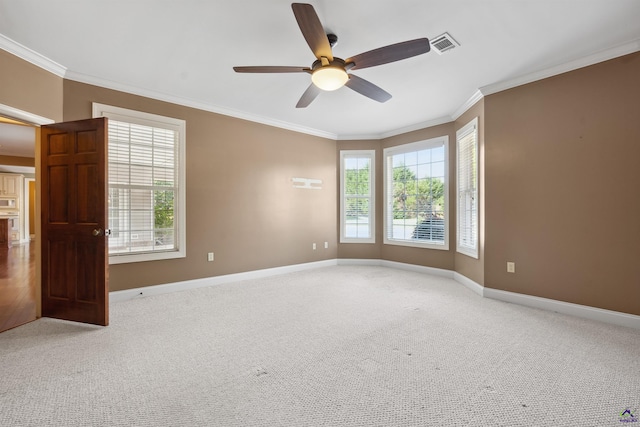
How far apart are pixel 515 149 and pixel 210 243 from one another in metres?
4.33

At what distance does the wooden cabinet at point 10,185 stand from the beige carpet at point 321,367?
9.43 m

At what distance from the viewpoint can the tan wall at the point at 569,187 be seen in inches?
114

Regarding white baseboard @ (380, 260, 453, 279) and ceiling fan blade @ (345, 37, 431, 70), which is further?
white baseboard @ (380, 260, 453, 279)

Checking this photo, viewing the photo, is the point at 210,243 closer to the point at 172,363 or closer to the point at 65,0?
the point at 172,363

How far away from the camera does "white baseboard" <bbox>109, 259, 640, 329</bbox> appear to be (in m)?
2.98

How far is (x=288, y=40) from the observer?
2.71 m

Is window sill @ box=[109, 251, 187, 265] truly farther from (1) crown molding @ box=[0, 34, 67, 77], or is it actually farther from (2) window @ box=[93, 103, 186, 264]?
(1) crown molding @ box=[0, 34, 67, 77]

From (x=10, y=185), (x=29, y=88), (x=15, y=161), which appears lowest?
(x=10, y=185)

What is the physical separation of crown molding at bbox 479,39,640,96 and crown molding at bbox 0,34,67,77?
4.98 meters

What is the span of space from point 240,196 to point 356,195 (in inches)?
96.6

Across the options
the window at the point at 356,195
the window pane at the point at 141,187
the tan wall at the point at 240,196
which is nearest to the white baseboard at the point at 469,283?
the window at the point at 356,195

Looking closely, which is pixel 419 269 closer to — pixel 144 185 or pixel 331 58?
pixel 331 58

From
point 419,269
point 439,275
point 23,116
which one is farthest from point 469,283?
point 23,116

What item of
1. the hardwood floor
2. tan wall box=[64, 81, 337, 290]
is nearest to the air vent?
tan wall box=[64, 81, 337, 290]
